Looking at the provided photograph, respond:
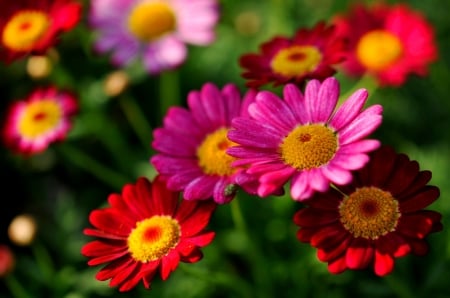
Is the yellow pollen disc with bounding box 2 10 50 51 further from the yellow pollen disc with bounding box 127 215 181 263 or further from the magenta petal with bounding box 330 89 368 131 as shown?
the magenta petal with bounding box 330 89 368 131

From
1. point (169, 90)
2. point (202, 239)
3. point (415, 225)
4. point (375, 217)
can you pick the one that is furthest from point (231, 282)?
point (169, 90)

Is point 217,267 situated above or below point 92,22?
below

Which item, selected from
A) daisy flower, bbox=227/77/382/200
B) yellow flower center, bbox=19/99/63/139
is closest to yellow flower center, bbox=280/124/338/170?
daisy flower, bbox=227/77/382/200

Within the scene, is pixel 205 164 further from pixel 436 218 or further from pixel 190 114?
pixel 436 218

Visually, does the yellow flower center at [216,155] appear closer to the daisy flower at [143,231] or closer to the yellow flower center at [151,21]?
the daisy flower at [143,231]

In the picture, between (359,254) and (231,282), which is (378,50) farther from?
(359,254)

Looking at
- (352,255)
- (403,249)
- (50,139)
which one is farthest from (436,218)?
(50,139)

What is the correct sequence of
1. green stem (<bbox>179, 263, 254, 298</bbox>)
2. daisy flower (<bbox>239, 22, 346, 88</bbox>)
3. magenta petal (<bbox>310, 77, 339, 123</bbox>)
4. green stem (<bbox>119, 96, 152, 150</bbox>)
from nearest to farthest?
magenta petal (<bbox>310, 77, 339, 123</bbox>) < daisy flower (<bbox>239, 22, 346, 88</bbox>) < green stem (<bbox>179, 263, 254, 298</bbox>) < green stem (<bbox>119, 96, 152, 150</bbox>)
